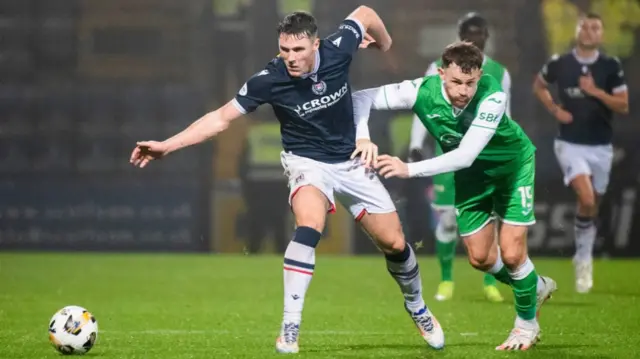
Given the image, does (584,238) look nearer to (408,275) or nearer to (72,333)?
(408,275)

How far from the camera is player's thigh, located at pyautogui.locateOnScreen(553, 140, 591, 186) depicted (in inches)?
483

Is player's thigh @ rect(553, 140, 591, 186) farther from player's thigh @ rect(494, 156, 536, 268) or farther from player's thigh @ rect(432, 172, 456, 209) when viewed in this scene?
player's thigh @ rect(494, 156, 536, 268)

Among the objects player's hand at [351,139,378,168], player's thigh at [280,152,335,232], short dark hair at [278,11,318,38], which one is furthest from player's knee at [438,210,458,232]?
short dark hair at [278,11,318,38]

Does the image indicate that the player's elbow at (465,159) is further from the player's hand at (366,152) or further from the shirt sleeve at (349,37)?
the shirt sleeve at (349,37)

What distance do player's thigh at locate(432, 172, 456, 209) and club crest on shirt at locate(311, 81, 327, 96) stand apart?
3758 millimetres

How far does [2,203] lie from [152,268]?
96.5 inches

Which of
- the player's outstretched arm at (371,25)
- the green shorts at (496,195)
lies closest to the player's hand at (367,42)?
the player's outstretched arm at (371,25)

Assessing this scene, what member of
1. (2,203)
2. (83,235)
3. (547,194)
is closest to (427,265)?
(547,194)

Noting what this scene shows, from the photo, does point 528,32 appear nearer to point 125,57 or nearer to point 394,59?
point 394,59

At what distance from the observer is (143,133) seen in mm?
15711

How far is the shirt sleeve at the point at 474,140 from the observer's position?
718 cm

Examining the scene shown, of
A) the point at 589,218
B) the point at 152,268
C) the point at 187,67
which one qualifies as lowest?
the point at 152,268

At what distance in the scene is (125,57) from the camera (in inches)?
618

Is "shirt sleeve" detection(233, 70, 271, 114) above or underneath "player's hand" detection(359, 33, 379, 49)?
underneath
